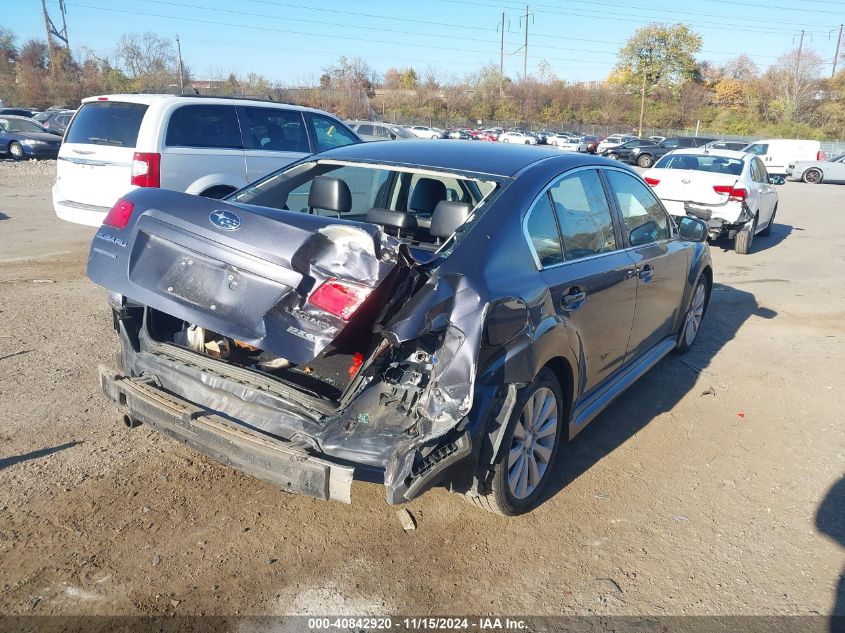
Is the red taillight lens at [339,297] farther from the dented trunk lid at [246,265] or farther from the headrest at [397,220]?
the headrest at [397,220]

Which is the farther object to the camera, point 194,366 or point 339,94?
point 339,94

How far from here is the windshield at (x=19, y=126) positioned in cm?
2247

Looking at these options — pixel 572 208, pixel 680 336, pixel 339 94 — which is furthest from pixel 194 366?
pixel 339 94

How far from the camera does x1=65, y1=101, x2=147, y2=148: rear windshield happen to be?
301 inches

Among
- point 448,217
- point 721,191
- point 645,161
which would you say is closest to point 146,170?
point 448,217

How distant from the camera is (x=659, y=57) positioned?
222 ft

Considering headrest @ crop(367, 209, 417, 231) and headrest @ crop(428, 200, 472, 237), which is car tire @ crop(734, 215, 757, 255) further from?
headrest @ crop(428, 200, 472, 237)

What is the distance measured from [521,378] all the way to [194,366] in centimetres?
156

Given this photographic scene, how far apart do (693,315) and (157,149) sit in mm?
5914

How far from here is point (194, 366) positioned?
3.19 metres

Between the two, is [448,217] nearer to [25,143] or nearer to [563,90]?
[25,143]

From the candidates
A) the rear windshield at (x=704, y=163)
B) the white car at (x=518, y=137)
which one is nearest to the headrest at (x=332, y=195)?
→ the rear windshield at (x=704, y=163)

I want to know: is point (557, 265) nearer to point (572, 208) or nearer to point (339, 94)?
point (572, 208)

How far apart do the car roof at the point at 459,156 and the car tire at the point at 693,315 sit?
2.08 metres
